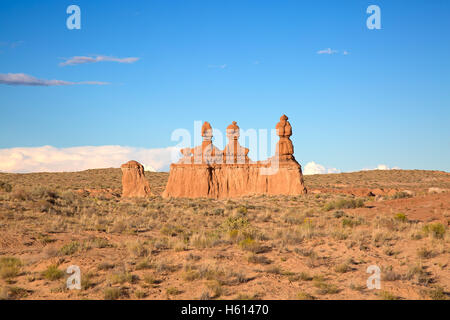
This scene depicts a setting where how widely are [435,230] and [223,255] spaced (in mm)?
8605

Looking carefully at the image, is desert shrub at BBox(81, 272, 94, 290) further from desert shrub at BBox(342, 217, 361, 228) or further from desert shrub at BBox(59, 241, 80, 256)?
desert shrub at BBox(342, 217, 361, 228)

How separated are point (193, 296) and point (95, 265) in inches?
150

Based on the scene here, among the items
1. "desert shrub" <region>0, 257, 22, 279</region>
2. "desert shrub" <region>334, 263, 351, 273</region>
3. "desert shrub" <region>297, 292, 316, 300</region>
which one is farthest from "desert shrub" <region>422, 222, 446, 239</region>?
"desert shrub" <region>0, 257, 22, 279</region>

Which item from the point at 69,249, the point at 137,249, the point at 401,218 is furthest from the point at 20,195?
the point at 401,218

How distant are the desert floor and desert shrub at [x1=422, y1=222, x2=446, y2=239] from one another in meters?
0.05

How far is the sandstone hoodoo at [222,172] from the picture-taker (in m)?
43.0

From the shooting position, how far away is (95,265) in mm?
11141

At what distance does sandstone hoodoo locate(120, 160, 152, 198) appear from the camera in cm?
4631

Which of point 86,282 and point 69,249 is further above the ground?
point 69,249

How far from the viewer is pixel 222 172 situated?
45438 mm

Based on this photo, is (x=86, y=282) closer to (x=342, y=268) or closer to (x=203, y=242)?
(x=203, y=242)

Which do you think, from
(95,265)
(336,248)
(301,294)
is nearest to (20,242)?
(95,265)

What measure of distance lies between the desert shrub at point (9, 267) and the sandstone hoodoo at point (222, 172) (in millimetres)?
32356
